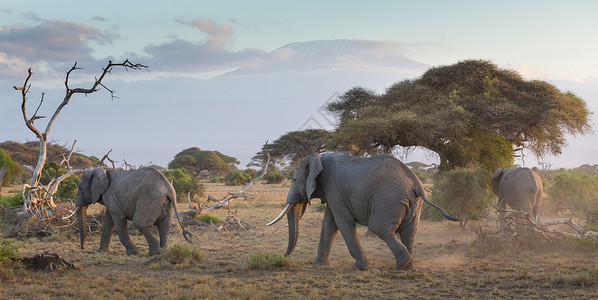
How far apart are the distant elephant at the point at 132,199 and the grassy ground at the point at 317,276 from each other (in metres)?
0.56

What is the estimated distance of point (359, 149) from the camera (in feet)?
58.5

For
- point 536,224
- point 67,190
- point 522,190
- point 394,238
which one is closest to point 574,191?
point 522,190

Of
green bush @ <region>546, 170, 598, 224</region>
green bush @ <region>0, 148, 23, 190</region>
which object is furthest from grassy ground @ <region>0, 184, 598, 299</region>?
green bush @ <region>0, 148, 23, 190</region>

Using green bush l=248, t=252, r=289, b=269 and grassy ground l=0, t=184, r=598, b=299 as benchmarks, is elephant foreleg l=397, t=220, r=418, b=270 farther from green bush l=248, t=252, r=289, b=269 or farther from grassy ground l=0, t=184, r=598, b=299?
green bush l=248, t=252, r=289, b=269

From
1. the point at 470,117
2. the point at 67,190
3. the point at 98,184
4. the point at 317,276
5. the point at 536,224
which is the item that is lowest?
the point at 67,190

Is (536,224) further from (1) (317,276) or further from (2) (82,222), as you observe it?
(2) (82,222)

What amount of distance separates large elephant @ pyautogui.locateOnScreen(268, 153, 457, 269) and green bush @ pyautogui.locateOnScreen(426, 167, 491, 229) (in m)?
7.37

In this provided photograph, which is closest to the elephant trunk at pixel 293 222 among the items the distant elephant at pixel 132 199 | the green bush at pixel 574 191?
the distant elephant at pixel 132 199

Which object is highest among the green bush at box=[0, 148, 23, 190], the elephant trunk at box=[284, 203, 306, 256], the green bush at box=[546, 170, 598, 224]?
the green bush at box=[546, 170, 598, 224]

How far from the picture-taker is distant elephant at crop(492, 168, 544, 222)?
1482cm

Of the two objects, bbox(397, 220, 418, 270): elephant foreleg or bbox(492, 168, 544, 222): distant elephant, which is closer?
bbox(397, 220, 418, 270): elephant foreleg

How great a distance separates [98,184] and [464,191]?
36.8ft

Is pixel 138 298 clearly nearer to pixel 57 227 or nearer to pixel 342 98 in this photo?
pixel 57 227

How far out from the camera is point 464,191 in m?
17.4
